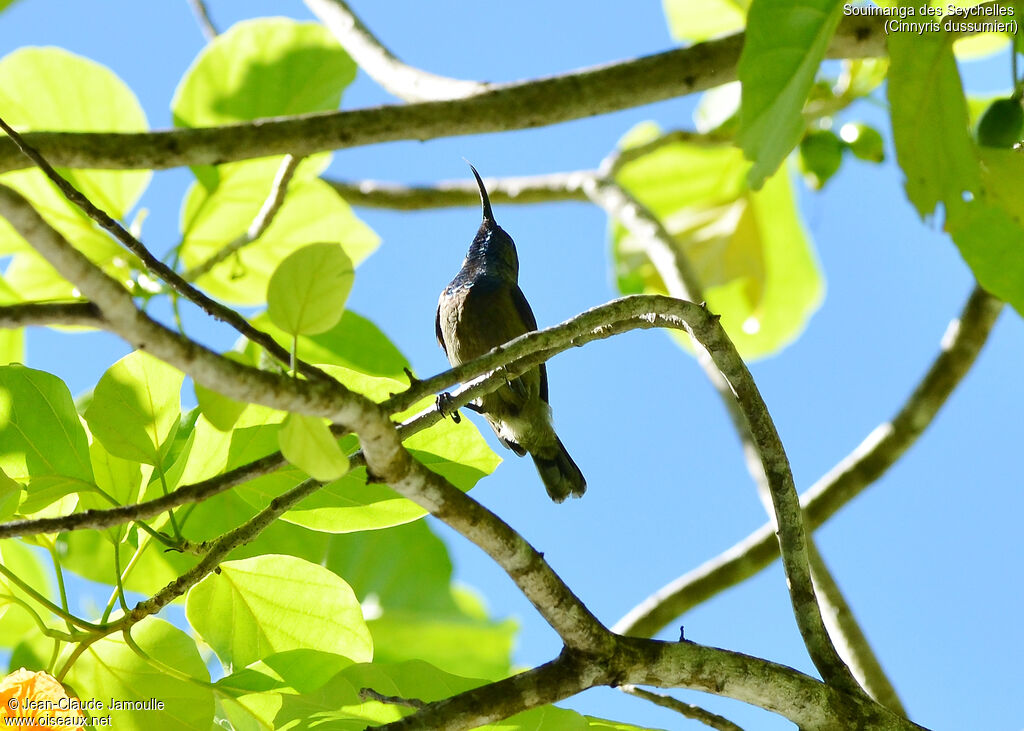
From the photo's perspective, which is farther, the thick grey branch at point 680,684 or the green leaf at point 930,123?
the green leaf at point 930,123

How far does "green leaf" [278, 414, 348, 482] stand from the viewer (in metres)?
0.92

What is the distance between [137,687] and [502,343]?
68.0 inches

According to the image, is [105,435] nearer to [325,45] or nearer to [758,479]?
[325,45]

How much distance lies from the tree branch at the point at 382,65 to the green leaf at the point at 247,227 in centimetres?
28

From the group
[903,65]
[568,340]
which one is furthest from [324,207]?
[903,65]

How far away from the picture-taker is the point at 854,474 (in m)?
2.68

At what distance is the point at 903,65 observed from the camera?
1626mm

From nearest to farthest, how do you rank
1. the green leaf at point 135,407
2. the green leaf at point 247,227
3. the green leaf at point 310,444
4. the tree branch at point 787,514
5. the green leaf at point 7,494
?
the green leaf at point 310,444
the green leaf at point 7,494
the green leaf at point 135,407
the tree branch at point 787,514
the green leaf at point 247,227

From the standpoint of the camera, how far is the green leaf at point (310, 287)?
955mm

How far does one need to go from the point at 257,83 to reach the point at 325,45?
0.17m

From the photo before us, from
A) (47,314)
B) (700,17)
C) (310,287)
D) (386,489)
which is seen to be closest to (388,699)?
(386,489)

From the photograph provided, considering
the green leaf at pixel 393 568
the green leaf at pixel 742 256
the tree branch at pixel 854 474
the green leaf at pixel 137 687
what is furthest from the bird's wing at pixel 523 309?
the green leaf at pixel 137 687

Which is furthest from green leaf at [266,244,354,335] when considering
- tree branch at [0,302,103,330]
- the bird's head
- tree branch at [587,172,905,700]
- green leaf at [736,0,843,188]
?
the bird's head

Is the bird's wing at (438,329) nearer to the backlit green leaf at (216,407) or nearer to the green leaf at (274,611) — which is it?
the green leaf at (274,611)
